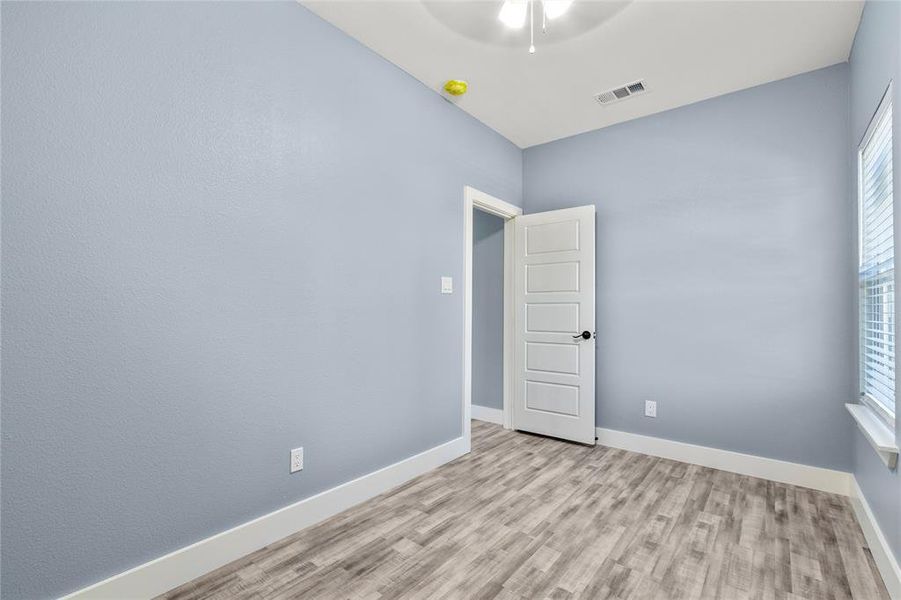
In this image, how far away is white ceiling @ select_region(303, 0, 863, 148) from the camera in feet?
7.57

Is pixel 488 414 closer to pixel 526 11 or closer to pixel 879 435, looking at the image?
pixel 879 435

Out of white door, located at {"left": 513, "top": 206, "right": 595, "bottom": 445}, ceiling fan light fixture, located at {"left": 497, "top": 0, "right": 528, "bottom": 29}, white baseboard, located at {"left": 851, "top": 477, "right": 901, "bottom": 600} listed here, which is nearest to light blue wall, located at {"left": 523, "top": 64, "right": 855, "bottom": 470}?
white door, located at {"left": 513, "top": 206, "right": 595, "bottom": 445}

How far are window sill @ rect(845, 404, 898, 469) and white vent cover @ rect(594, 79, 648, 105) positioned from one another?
8.17ft

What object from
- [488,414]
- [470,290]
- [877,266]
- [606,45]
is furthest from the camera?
[488,414]

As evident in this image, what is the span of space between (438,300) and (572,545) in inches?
70.0

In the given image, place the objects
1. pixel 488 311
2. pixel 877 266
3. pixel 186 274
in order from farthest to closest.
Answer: pixel 488 311 < pixel 877 266 < pixel 186 274

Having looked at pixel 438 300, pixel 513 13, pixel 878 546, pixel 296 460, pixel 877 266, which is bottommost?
pixel 878 546

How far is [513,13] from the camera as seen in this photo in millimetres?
2213

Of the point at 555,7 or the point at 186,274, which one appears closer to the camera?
the point at 186,274

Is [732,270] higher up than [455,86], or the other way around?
[455,86]

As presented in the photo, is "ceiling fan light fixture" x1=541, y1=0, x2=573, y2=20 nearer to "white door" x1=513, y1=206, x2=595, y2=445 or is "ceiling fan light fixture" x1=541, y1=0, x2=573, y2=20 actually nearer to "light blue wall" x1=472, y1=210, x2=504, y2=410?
"white door" x1=513, y1=206, x2=595, y2=445

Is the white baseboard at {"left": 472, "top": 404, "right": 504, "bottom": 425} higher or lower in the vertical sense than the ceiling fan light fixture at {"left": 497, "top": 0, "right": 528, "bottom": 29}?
lower

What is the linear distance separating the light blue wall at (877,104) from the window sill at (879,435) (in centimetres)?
6

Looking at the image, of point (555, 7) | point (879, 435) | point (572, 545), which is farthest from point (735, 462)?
point (555, 7)
